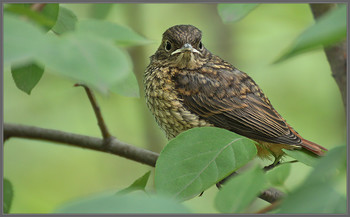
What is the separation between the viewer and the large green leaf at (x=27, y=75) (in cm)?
190

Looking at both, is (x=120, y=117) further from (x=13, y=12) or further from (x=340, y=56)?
(x=13, y=12)

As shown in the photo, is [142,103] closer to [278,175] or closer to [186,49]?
[186,49]

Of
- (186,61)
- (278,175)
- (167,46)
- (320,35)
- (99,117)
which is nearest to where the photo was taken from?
(320,35)

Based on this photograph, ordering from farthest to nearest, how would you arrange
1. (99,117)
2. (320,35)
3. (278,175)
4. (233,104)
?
(233,104)
(99,117)
(278,175)
(320,35)

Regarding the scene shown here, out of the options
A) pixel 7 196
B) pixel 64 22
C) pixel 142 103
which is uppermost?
pixel 64 22

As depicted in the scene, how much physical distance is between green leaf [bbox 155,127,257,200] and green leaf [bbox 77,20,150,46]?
0.40 meters

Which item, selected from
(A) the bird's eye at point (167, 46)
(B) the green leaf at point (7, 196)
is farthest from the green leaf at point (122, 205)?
(A) the bird's eye at point (167, 46)

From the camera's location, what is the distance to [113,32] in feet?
4.69

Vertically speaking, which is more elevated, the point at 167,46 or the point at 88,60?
the point at 88,60

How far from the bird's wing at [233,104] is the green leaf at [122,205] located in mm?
2211

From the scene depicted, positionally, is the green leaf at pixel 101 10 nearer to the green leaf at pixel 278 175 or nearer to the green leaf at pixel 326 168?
the green leaf at pixel 278 175

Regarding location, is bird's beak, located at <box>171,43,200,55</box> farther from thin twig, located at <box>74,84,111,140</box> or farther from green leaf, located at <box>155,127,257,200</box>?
green leaf, located at <box>155,127,257,200</box>

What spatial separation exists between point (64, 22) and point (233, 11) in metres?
0.61

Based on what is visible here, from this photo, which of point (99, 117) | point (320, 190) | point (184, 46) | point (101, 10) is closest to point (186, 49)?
point (184, 46)
